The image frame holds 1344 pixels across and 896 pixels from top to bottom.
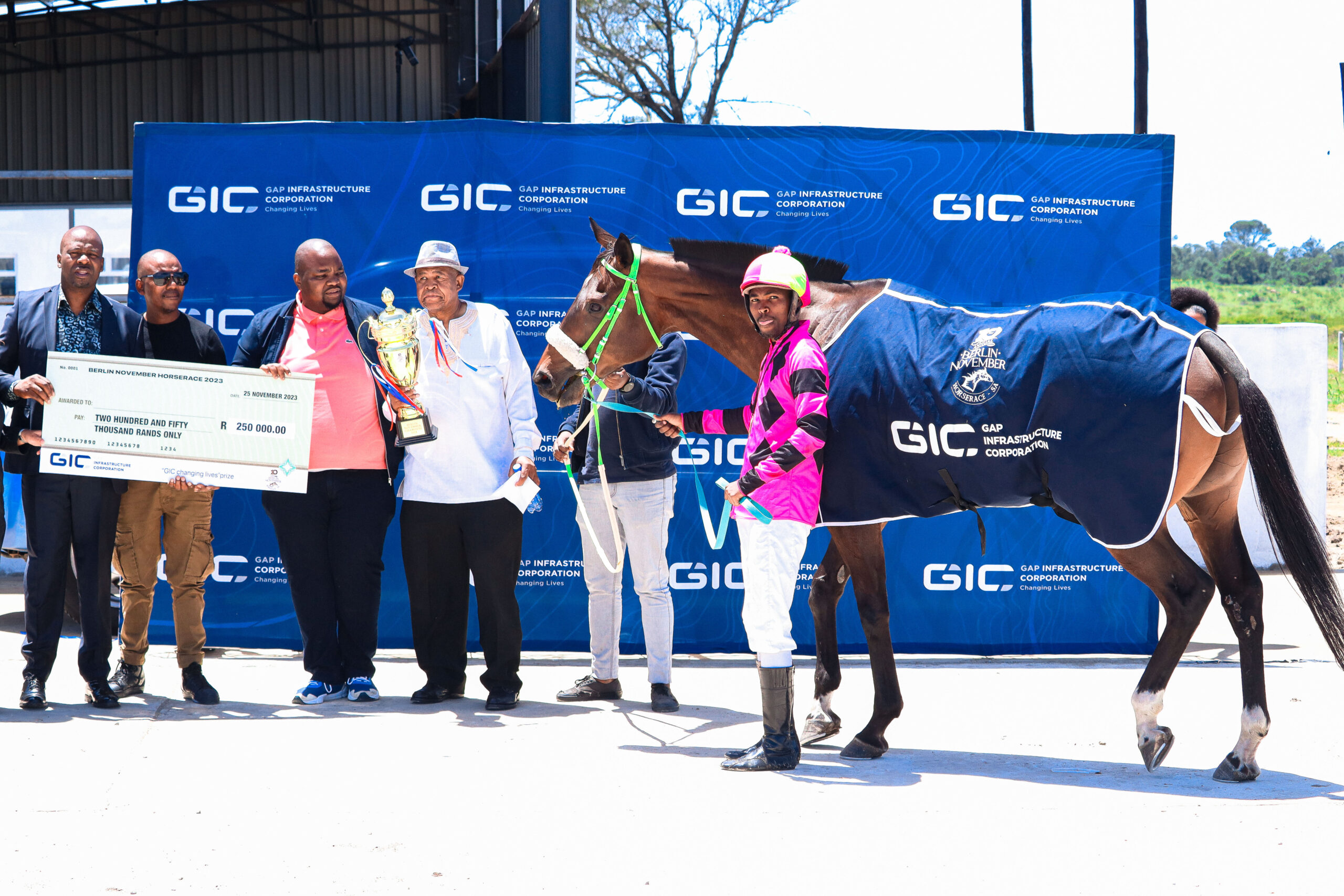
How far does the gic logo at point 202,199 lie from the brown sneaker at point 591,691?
3.05m

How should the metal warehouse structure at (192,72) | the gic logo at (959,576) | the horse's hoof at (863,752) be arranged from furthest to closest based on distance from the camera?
the metal warehouse structure at (192,72), the gic logo at (959,576), the horse's hoof at (863,752)

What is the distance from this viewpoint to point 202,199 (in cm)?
586

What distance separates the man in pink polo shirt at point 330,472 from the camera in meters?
4.77

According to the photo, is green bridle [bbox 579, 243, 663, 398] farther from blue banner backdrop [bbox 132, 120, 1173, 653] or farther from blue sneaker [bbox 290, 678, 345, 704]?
blue sneaker [bbox 290, 678, 345, 704]

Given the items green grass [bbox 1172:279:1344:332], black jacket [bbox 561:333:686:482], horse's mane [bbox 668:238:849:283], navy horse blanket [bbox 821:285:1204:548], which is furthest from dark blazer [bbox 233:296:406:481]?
green grass [bbox 1172:279:1344:332]

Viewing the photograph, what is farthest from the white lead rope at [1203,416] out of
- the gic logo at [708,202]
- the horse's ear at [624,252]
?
the gic logo at [708,202]

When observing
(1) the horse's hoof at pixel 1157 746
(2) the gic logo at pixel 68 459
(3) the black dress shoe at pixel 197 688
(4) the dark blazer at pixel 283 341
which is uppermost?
(4) the dark blazer at pixel 283 341

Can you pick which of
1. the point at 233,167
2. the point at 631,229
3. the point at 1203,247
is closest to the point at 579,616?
the point at 631,229

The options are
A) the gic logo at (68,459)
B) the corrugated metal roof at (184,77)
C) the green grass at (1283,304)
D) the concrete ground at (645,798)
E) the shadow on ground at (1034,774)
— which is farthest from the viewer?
the green grass at (1283,304)

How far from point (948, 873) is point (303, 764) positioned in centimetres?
224

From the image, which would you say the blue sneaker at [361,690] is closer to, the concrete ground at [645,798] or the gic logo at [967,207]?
the concrete ground at [645,798]

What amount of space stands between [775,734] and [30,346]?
11.4ft

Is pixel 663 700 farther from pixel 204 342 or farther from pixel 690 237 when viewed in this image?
pixel 204 342

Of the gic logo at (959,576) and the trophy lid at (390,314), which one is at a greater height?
the trophy lid at (390,314)
